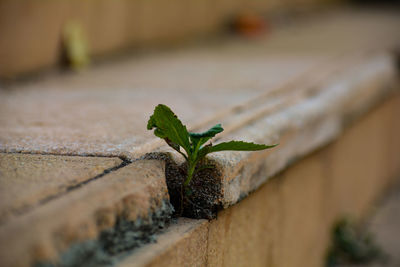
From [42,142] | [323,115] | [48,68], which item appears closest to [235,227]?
[42,142]

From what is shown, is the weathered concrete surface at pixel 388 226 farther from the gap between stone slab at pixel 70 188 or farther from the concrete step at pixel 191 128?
the gap between stone slab at pixel 70 188

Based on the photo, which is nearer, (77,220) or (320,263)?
(77,220)

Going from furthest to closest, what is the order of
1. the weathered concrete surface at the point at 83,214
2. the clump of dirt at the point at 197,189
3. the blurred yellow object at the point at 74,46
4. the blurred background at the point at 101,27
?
the blurred yellow object at the point at 74,46 < the blurred background at the point at 101,27 < the clump of dirt at the point at 197,189 < the weathered concrete surface at the point at 83,214

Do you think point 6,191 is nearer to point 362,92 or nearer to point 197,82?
point 197,82

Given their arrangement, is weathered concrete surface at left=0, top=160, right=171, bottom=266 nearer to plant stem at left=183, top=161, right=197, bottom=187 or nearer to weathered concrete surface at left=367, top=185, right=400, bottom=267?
plant stem at left=183, top=161, right=197, bottom=187

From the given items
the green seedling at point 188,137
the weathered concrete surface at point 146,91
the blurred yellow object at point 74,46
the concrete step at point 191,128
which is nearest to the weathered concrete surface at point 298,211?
the concrete step at point 191,128
